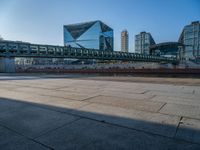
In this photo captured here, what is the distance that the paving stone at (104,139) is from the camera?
2555mm

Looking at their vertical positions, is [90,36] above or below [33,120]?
above

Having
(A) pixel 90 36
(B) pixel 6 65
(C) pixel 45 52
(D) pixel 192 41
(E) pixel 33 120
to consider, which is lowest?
(E) pixel 33 120

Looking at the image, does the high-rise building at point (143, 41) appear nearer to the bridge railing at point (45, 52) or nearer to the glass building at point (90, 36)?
the glass building at point (90, 36)

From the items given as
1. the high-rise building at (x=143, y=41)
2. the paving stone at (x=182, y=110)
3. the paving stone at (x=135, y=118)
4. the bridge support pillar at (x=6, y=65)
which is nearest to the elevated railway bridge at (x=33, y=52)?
the bridge support pillar at (x=6, y=65)

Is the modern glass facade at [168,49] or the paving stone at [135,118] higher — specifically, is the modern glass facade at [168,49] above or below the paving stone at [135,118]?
above

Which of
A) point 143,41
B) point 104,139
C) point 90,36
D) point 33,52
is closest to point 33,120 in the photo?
point 104,139

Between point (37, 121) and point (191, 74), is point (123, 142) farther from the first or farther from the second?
point (191, 74)

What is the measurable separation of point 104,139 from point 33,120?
2021 mm

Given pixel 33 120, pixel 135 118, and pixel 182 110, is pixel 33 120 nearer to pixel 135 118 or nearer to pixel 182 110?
pixel 135 118

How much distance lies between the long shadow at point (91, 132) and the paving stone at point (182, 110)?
1.02 metres

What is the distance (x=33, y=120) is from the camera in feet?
12.8

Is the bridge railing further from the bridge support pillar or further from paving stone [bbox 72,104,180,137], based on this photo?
paving stone [bbox 72,104,180,137]

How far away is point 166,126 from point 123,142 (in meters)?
1.20

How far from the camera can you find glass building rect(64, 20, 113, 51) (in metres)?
126
